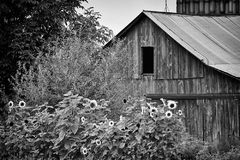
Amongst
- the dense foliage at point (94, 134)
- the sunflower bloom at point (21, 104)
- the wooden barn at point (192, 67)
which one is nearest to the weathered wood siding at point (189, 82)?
the wooden barn at point (192, 67)

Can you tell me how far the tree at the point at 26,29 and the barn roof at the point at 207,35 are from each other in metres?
3.64

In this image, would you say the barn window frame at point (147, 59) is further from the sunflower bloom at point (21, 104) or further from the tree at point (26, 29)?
the sunflower bloom at point (21, 104)

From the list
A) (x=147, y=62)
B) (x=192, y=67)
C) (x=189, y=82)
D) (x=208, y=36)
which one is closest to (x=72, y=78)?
(x=192, y=67)

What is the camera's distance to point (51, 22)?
16.1 meters

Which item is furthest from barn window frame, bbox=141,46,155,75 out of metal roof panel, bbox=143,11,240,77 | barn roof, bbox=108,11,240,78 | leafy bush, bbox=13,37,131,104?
leafy bush, bbox=13,37,131,104

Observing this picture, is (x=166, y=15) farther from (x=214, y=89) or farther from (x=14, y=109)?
(x=14, y=109)

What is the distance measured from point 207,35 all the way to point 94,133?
480 inches

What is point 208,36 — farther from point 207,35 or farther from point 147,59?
point 147,59

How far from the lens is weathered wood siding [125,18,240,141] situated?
16750mm

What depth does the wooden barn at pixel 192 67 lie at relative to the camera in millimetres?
16766

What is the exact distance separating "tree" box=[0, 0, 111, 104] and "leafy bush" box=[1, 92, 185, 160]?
5.08 metres

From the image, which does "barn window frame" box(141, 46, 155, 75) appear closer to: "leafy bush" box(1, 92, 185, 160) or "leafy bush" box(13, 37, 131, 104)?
"leafy bush" box(13, 37, 131, 104)

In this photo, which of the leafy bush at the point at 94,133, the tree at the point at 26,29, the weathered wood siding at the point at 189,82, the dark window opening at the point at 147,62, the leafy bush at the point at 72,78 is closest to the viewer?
the leafy bush at the point at 94,133

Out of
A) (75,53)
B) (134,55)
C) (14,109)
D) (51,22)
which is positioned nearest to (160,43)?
(134,55)
